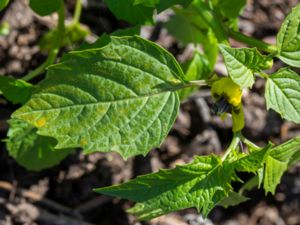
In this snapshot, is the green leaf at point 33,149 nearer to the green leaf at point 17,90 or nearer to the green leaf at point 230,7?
the green leaf at point 17,90

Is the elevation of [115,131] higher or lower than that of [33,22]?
higher

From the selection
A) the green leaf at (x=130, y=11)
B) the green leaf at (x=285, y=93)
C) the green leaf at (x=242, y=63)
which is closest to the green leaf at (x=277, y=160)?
the green leaf at (x=285, y=93)

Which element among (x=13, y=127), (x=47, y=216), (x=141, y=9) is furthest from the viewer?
(x=47, y=216)

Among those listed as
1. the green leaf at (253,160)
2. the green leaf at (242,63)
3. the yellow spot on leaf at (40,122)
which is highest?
the green leaf at (242,63)

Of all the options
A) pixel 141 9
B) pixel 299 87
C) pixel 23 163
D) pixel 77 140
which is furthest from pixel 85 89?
pixel 23 163

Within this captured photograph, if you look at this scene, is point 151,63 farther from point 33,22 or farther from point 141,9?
point 33,22

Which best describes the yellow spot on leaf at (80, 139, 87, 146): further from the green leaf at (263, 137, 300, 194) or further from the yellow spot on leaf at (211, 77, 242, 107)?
the green leaf at (263, 137, 300, 194)
